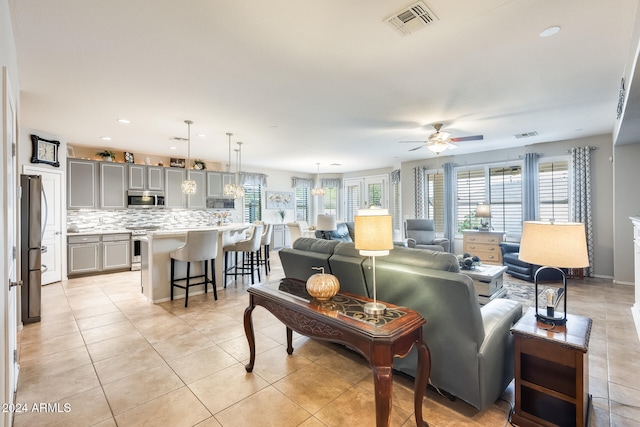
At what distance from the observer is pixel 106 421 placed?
6.09ft

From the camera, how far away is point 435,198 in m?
7.48

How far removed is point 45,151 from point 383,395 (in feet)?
20.6

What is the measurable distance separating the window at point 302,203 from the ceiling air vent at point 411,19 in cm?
800

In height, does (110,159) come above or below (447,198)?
above

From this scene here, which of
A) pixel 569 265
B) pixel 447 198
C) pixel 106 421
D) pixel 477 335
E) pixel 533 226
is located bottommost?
pixel 106 421

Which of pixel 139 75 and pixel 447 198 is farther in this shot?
pixel 447 198

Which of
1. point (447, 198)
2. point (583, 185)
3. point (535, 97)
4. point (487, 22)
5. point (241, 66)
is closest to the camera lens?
point (487, 22)

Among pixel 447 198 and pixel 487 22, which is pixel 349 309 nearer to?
pixel 487 22

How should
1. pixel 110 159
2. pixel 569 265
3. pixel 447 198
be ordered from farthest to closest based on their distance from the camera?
pixel 447 198, pixel 110 159, pixel 569 265

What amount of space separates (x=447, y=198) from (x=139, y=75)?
663cm

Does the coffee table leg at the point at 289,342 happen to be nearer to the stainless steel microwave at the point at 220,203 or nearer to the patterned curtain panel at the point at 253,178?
the stainless steel microwave at the point at 220,203

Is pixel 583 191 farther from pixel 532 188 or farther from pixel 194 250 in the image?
pixel 194 250

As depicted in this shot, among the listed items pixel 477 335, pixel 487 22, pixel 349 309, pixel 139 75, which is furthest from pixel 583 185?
pixel 139 75

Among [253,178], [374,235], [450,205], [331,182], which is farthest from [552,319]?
[331,182]
